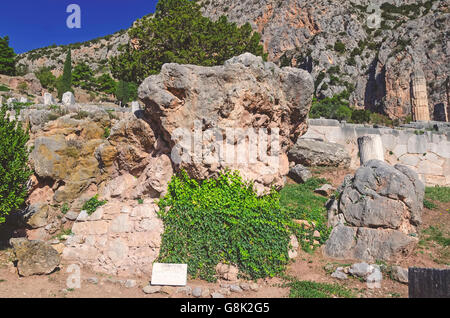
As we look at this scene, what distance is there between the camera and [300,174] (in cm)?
1250

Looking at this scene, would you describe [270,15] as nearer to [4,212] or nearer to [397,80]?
[397,80]

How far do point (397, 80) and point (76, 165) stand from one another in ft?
128

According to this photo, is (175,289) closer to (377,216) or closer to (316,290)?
(316,290)

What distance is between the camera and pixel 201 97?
23.1 feet

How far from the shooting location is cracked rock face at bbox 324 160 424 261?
705 centimetres

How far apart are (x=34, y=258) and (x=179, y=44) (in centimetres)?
1665

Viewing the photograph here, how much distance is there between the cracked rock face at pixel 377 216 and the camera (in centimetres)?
705

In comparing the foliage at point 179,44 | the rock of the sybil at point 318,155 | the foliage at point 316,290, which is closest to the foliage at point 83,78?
the foliage at point 179,44

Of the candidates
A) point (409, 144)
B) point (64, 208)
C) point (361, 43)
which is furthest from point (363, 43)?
point (64, 208)

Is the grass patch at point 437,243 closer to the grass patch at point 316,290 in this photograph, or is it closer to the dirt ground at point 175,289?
the dirt ground at point 175,289

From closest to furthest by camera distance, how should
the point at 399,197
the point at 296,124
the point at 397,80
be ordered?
the point at 399,197 → the point at 296,124 → the point at 397,80

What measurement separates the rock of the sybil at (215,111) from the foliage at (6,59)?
129ft

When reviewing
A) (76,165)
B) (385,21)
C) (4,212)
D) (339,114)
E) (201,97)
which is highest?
(385,21)

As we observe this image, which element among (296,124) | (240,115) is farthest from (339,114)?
(240,115)
